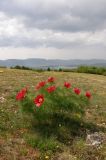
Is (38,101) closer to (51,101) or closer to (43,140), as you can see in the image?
(51,101)

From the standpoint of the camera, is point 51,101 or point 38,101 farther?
point 51,101

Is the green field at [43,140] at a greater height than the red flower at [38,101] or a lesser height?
lesser

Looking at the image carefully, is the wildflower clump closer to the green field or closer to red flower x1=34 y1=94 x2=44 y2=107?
red flower x1=34 y1=94 x2=44 y2=107

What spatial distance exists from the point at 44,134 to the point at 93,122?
7.89 ft

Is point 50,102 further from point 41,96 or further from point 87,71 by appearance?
point 87,71

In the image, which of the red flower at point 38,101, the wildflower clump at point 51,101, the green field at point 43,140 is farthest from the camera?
the wildflower clump at point 51,101

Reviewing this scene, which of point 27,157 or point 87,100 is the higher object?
point 87,100

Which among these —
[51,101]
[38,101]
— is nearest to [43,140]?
[38,101]

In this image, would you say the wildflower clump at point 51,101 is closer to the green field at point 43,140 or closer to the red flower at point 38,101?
the red flower at point 38,101

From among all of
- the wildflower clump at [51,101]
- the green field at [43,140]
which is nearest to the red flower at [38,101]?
the wildflower clump at [51,101]

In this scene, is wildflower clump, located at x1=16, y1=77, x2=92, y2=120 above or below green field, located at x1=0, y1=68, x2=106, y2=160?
above

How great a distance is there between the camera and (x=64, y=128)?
9.55 meters

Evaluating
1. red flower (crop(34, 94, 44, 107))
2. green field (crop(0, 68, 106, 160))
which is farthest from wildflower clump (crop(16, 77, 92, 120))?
green field (crop(0, 68, 106, 160))

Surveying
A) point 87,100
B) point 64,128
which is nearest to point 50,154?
point 64,128
